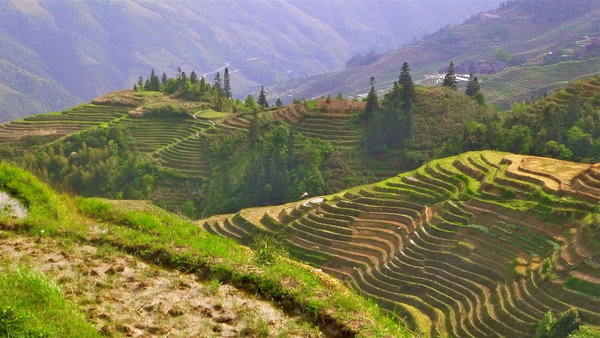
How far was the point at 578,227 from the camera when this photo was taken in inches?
903

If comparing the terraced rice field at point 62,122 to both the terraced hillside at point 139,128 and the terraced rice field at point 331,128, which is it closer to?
the terraced hillside at point 139,128

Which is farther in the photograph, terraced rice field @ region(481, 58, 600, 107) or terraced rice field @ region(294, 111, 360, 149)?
terraced rice field @ region(481, 58, 600, 107)

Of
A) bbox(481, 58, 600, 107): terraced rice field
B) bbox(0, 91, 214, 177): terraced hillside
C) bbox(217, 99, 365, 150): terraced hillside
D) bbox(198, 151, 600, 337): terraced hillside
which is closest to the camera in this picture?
bbox(198, 151, 600, 337): terraced hillside

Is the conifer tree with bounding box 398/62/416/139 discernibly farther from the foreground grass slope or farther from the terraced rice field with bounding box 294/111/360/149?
the foreground grass slope

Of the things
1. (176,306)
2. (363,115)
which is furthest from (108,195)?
(176,306)

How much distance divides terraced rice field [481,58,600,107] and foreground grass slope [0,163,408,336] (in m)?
82.2

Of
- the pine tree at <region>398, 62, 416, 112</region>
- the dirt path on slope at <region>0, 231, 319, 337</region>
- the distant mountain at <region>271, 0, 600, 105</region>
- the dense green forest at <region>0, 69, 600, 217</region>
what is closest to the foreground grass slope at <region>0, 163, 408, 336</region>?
the dirt path on slope at <region>0, 231, 319, 337</region>

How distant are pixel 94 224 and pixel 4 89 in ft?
644

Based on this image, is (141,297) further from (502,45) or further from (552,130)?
(502,45)

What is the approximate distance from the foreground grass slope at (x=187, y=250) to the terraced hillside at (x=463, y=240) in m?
10.3

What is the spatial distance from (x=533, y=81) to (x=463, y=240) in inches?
2868

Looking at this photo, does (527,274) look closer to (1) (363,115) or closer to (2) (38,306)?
(2) (38,306)

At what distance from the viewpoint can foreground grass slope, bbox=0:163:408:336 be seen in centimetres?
614

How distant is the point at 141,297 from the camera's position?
653 cm
